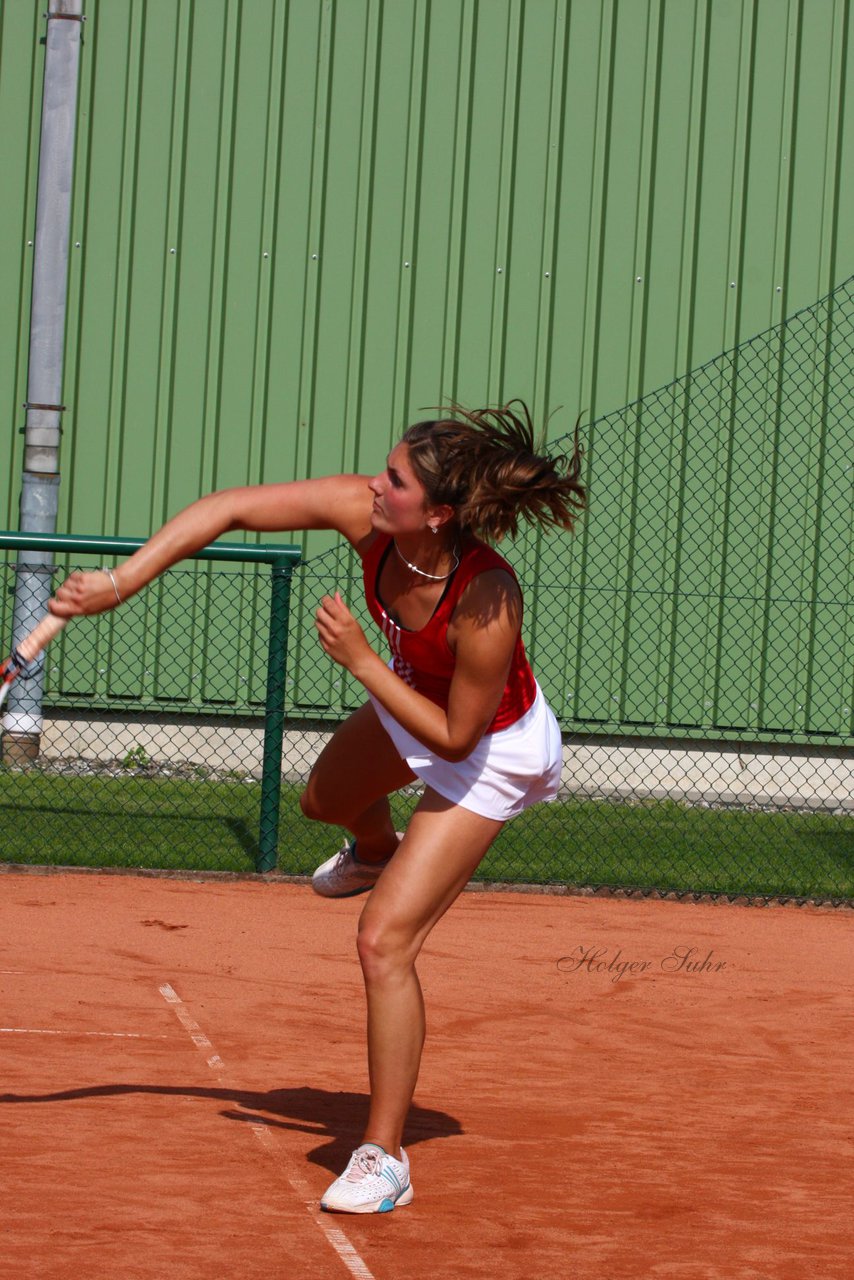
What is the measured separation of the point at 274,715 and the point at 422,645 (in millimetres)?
4790

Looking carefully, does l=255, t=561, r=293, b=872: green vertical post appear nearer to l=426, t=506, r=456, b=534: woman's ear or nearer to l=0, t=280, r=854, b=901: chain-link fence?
l=0, t=280, r=854, b=901: chain-link fence

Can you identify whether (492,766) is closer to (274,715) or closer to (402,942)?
(402,942)

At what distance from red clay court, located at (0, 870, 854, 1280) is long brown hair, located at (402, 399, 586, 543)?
5.93 ft

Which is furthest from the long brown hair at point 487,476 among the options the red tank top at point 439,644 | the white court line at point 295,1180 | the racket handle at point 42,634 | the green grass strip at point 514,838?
the green grass strip at point 514,838

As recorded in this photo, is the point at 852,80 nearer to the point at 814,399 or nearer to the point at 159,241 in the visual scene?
the point at 814,399

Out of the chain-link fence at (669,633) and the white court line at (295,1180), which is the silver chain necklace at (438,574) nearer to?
the white court line at (295,1180)

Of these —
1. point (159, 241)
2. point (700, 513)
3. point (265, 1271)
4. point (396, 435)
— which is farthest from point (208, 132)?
point (265, 1271)

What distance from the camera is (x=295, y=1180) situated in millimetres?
4355

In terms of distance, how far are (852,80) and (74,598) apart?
9955 mm

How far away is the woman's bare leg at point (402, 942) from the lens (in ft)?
13.3

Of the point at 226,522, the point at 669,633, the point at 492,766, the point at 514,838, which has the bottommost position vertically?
the point at 514,838

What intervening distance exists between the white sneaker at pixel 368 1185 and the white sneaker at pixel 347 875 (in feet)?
3.31

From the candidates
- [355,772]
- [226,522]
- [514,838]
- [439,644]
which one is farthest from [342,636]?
[514,838]

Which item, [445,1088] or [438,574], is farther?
[445,1088]
